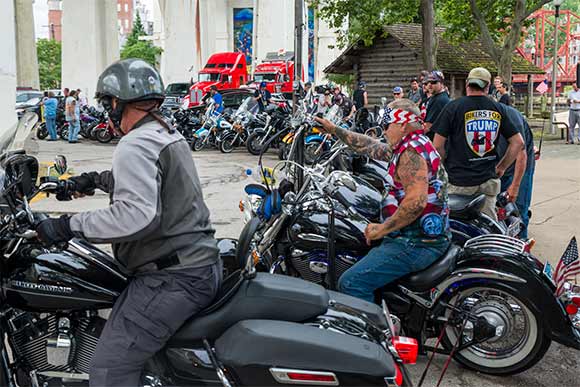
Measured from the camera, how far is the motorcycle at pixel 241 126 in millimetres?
17859

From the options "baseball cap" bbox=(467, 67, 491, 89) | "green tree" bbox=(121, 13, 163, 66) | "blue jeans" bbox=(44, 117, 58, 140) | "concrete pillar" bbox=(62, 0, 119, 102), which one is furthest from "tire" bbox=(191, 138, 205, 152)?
"green tree" bbox=(121, 13, 163, 66)

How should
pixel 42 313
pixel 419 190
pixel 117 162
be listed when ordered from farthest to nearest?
pixel 419 190 < pixel 42 313 < pixel 117 162

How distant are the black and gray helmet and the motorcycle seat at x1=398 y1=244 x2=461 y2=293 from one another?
2094 millimetres

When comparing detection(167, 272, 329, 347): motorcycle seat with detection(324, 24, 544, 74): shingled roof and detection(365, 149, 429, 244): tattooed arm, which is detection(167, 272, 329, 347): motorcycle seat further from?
detection(324, 24, 544, 74): shingled roof

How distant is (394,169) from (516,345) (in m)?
1.41

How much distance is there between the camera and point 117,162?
2473mm

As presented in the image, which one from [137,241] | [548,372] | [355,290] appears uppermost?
[137,241]

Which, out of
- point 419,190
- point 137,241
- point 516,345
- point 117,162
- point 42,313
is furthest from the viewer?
point 516,345

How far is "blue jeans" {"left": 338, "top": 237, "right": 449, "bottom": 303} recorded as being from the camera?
153 inches

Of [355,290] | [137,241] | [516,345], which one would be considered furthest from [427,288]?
[137,241]

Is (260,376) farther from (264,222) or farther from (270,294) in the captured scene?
(264,222)

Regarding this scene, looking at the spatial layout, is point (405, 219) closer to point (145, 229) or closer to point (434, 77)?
point (145, 229)

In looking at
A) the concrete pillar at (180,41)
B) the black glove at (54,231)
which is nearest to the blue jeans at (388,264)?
the black glove at (54,231)

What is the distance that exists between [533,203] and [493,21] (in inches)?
691
